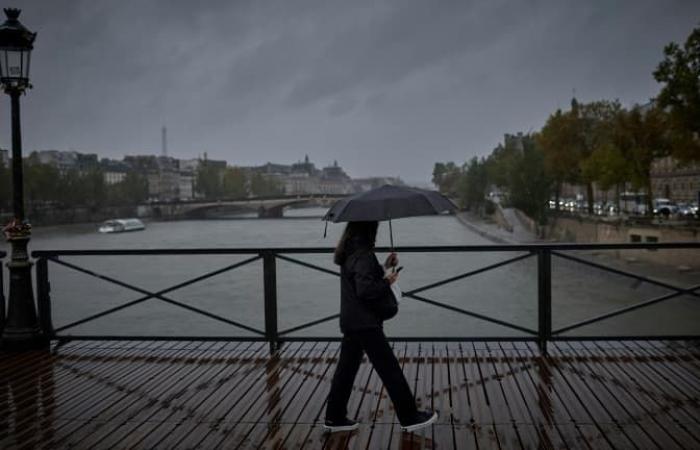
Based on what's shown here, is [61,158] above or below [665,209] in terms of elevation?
above

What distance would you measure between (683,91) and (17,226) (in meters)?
29.5

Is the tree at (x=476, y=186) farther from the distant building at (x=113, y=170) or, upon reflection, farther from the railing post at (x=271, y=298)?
the distant building at (x=113, y=170)

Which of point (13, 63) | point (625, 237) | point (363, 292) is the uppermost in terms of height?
point (13, 63)

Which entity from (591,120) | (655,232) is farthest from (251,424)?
(591,120)

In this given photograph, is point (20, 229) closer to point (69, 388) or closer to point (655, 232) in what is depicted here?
point (69, 388)

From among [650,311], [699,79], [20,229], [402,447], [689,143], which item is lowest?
[650,311]

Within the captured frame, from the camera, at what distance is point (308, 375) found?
255 inches

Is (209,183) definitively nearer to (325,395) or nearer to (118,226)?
(118,226)

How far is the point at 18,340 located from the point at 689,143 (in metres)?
30.2

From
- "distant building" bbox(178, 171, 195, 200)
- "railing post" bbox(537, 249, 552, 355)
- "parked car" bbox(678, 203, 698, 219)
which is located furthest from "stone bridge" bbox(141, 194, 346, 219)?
"railing post" bbox(537, 249, 552, 355)

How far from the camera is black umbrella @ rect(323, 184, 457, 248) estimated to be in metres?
4.52

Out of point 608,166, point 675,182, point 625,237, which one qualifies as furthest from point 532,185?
point 675,182

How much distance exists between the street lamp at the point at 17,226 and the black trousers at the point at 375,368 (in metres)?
4.25

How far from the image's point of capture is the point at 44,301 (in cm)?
782
